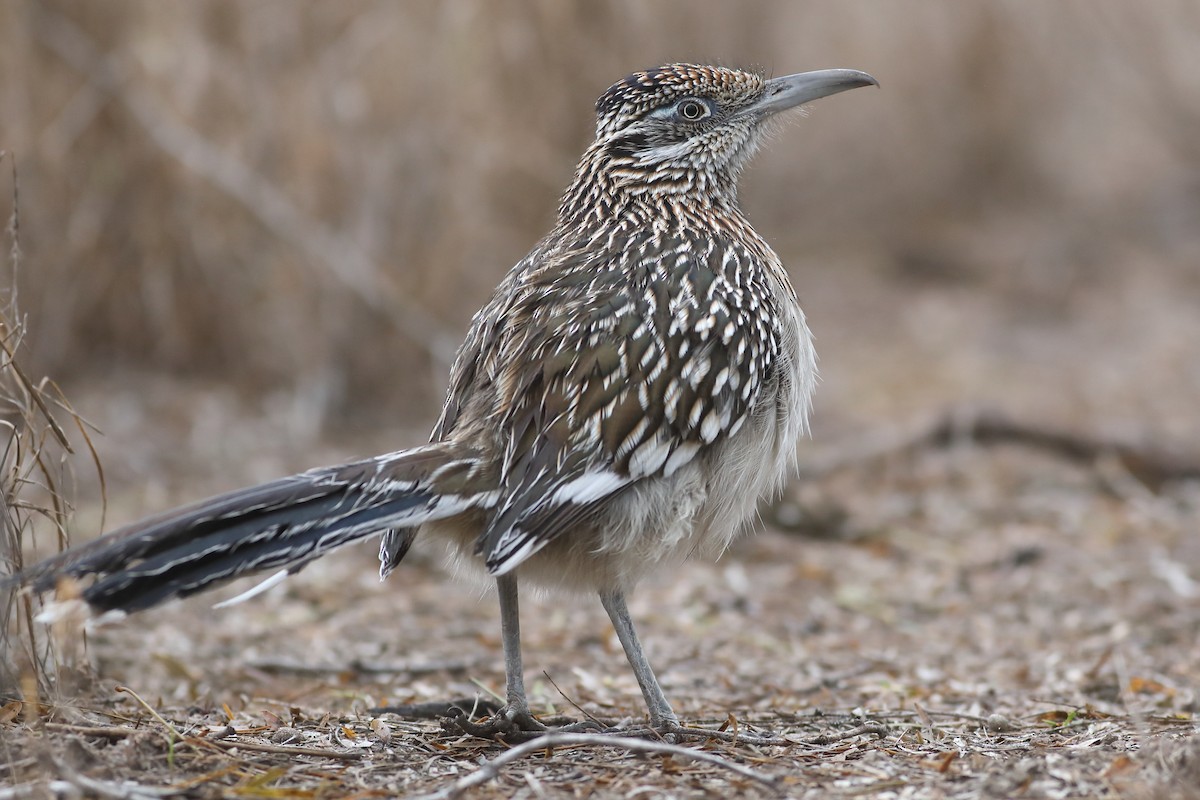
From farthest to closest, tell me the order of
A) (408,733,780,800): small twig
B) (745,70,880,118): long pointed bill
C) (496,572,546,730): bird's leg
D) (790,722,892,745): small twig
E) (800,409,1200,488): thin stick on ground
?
(800,409,1200,488): thin stick on ground < (745,70,880,118): long pointed bill < (496,572,546,730): bird's leg < (790,722,892,745): small twig < (408,733,780,800): small twig

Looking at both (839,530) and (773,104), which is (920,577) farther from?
(773,104)

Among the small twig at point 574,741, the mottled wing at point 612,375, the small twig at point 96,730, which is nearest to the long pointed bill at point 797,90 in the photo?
the mottled wing at point 612,375

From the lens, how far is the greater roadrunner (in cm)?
360

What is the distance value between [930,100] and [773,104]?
29.0ft

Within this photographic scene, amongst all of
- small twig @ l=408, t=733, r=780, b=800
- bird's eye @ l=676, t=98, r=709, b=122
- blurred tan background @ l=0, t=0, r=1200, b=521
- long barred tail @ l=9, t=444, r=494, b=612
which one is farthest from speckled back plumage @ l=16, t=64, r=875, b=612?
blurred tan background @ l=0, t=0, r=1200, b=521

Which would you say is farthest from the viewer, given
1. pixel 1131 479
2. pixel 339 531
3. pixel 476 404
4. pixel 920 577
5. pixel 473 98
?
pixel 473 98

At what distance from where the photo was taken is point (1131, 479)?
8461mm

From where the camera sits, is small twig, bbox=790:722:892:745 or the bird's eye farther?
the bird's eye

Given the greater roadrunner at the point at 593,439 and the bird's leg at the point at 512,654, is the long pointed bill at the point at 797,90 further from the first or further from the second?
the bird's leg at the point at 512,654

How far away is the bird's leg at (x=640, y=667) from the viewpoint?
4160mm

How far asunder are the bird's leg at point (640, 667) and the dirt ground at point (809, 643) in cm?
15

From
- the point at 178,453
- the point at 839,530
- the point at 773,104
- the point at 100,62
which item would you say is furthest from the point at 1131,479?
the point at 100,62

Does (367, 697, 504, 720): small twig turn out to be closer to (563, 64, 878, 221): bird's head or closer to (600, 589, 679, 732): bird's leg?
(600, 589, 679, 732): bird's leg

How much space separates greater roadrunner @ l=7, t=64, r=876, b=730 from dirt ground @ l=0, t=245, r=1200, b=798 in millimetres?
536
